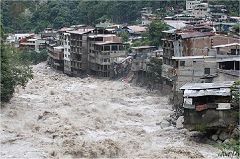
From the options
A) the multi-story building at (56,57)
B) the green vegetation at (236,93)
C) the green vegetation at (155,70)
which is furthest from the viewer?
the multi-story building at (56,57)

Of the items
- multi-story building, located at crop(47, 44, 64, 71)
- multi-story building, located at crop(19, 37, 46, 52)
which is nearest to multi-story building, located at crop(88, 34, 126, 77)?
multi-story building, located at crop(47, 44, 64, 71)

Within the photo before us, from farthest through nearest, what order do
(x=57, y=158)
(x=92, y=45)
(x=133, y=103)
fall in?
(x=92, y=45), (x=133, y=103), (x=57, y=158)

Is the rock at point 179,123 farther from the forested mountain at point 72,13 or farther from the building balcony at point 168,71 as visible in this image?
the forested mountain at point 72,13

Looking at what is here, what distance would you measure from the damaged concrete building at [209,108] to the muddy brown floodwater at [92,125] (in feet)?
2.41

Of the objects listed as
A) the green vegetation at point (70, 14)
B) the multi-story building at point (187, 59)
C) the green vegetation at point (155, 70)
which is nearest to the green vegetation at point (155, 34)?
the green vegetation at point (155, 70)

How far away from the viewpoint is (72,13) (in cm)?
5750

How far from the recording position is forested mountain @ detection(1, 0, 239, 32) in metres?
54.6

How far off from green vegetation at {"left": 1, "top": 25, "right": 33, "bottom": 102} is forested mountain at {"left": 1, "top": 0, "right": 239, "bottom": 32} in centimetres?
3016

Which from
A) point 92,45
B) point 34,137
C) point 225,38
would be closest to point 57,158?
point 34,137

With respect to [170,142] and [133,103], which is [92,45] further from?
[170,142]

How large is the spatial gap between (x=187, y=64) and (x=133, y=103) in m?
4.20

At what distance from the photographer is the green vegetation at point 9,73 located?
22.1 metres

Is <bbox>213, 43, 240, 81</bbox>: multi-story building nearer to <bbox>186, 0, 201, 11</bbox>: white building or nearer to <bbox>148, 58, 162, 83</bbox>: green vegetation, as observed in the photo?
<bbox>148, 58, 162, 83</bbox>: green vegetation

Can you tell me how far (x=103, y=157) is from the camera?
15031mm
